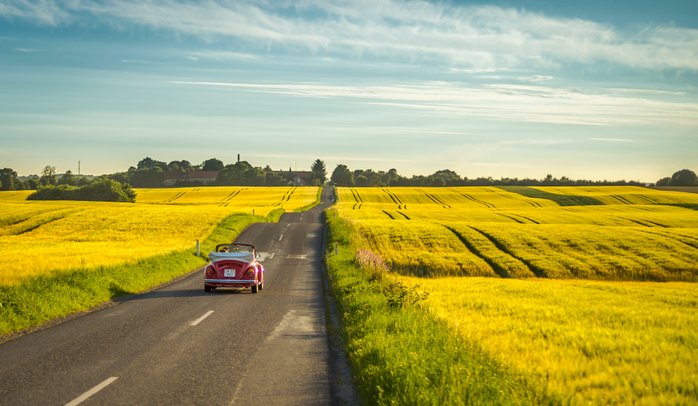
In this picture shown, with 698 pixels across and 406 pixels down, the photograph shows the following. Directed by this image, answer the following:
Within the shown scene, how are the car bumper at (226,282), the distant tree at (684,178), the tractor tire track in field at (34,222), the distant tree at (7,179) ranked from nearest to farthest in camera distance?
the car bumper at (226,282) < the tractor tire track in field at (34,222) < the distant tree at (7,179) < the distant tree at (684,178)

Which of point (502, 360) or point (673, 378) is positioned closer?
point (673, 378)

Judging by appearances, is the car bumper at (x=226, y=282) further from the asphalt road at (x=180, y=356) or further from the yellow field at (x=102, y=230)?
the yellow field at (x=102, y=230)

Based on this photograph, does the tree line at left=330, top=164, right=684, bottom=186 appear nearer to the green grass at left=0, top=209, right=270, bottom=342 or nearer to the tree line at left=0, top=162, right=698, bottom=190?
the tree line at left=0, top=162, right=698, bottom=190

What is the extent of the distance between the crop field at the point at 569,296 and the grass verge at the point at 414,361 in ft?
1.20

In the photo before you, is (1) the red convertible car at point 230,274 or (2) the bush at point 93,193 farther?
(2) the bush at point 93,193

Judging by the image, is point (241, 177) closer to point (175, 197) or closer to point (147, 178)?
point (147, 178)

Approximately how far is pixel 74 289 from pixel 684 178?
172349 millimetres

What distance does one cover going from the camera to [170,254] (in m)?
26.5

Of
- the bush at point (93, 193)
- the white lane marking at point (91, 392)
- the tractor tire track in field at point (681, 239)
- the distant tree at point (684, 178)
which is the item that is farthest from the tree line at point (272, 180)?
the white lane marking at point (91, 392)

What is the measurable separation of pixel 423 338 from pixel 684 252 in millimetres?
32435

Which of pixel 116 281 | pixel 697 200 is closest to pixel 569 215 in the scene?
pixel 697 200

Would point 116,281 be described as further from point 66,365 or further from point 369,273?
point 66,365

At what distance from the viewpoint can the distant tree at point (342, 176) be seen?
180 meters

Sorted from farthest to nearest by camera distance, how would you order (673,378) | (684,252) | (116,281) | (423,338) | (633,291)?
(684,252) → (633,291) → (116,281) → (423,338) → (673,378)
